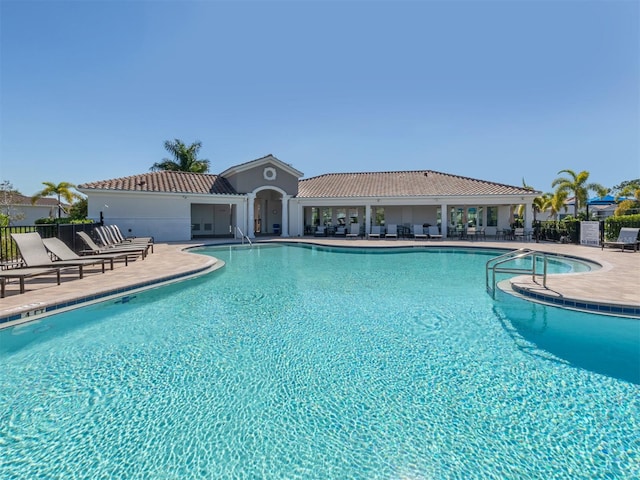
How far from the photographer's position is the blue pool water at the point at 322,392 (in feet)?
9.42

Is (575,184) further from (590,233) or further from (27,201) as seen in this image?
(27,201)

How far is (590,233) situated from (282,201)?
1926cm

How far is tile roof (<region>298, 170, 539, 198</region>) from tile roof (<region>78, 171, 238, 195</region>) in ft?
20.7

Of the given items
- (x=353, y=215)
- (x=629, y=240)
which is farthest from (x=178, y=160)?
(x=629, y=240)

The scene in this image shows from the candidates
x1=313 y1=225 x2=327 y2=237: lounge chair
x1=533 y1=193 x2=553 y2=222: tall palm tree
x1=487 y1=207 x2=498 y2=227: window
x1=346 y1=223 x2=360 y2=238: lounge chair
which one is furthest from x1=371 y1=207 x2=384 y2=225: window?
x1=533 y1=193 x2=553 y2=222: tall palm tree

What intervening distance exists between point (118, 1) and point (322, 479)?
16008mm

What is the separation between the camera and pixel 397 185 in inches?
1061

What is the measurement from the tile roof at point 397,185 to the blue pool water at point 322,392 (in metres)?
18.0

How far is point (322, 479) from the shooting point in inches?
105

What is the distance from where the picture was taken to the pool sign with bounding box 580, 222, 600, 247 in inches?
688

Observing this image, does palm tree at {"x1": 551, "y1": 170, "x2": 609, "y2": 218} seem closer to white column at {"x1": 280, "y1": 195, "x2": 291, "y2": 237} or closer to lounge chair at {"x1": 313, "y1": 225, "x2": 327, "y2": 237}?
lounge chair at {"x1": 313, "y1": 225, "x2": 327, "y2": 237}

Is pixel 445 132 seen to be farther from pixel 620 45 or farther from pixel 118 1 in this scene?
pixel 118 1

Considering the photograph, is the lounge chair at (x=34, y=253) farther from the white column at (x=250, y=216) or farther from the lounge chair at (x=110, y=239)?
the white column at (x=250, y=216)

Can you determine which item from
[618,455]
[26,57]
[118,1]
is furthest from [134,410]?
[26,57]
